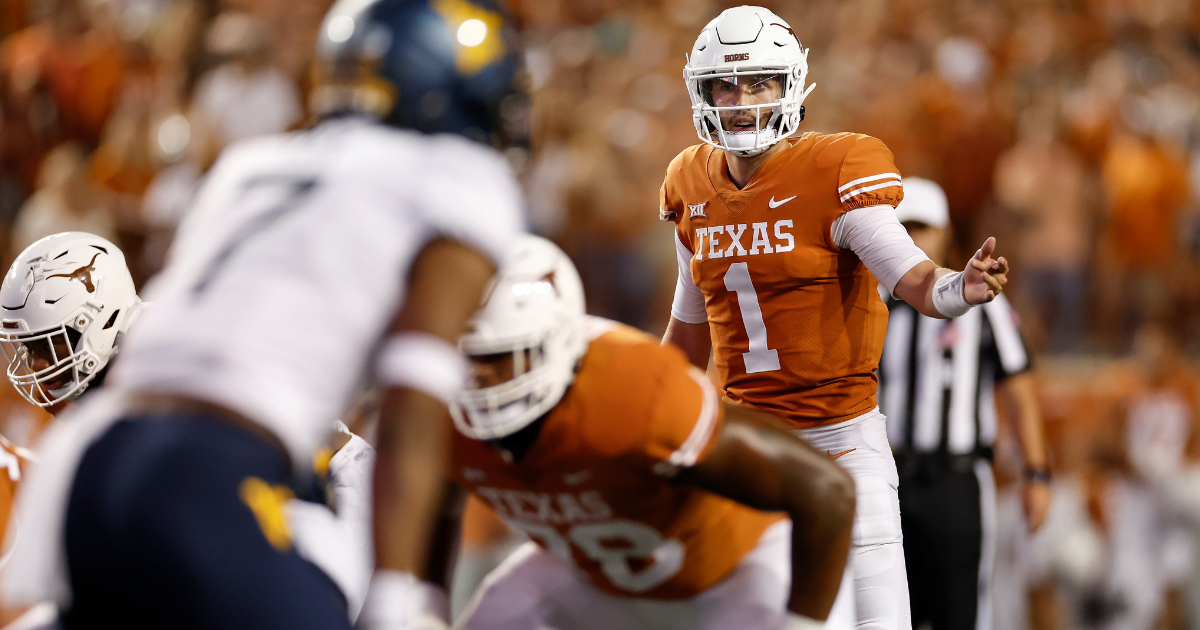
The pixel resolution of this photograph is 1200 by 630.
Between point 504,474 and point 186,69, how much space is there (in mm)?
6616

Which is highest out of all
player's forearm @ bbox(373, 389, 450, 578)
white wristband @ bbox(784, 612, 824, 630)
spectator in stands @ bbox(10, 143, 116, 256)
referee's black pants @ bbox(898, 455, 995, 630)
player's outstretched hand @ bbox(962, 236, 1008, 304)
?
player's forearm @ bbox(373, 389, 450, 578)

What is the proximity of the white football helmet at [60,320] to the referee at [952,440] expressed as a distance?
270 centimetres

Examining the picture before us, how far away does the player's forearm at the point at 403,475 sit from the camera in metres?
1.71

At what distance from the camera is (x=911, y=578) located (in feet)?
15.3

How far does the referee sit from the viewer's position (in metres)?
4.62

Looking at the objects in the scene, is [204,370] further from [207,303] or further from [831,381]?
[831,381]

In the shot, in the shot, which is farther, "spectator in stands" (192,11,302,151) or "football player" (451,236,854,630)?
"spectator in stands" (192,11,302,151)

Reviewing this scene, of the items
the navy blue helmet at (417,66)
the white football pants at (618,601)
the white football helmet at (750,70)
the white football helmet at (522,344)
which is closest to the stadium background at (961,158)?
the white football helmet at (750,70)

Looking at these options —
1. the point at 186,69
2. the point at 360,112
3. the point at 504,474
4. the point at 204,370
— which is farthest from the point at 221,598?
the point at 186,69

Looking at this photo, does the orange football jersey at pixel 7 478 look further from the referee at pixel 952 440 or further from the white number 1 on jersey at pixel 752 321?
the referee at pixel 952 440

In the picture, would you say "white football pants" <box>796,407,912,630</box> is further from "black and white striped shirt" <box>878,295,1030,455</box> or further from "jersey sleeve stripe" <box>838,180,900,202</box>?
"black and white striped shirt" <box>878,295,1030,455</box>

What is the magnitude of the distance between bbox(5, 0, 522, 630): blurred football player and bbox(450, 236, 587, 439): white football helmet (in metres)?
0.67

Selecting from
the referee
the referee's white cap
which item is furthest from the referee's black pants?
the referee's white cap

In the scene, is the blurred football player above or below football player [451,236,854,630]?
above
